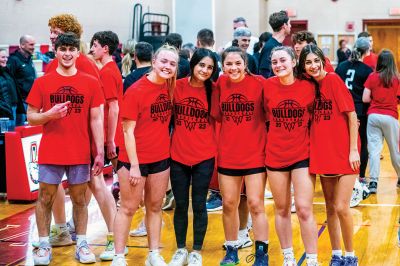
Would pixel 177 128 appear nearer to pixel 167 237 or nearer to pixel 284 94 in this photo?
pixel 284 94

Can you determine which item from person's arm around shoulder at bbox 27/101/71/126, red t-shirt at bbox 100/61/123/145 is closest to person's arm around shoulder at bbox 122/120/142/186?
person's arm around shoulder at bbox 27/101/71/126

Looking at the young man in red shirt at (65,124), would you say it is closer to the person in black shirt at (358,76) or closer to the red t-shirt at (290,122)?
the red t-shirt at (290,122)

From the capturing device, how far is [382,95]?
8266 millimetres

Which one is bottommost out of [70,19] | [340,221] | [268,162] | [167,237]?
[167,237]

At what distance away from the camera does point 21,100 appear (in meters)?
11.3

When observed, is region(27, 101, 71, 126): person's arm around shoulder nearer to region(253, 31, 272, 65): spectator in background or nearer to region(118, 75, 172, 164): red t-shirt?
region(118, 75, 172, 164): red t-shirt

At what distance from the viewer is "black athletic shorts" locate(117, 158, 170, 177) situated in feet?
17.1

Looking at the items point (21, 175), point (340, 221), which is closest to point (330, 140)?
point (340, 221)

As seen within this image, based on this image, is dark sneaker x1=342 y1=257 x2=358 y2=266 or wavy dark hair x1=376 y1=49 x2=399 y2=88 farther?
wavy dark hair x1=376 y1=49 x2=399 y2=88

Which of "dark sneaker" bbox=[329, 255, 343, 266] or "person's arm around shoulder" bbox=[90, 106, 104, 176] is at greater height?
"person's arm around shoulder" bbox=[90, 106, 104, 176]

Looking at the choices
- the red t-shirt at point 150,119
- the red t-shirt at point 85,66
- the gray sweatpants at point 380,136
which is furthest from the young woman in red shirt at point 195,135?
the gray sweatpants at point 380,136

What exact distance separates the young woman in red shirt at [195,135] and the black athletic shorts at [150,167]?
62mm

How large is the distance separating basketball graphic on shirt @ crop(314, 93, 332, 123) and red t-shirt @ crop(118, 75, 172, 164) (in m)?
1.07

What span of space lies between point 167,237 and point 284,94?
2.13 m
